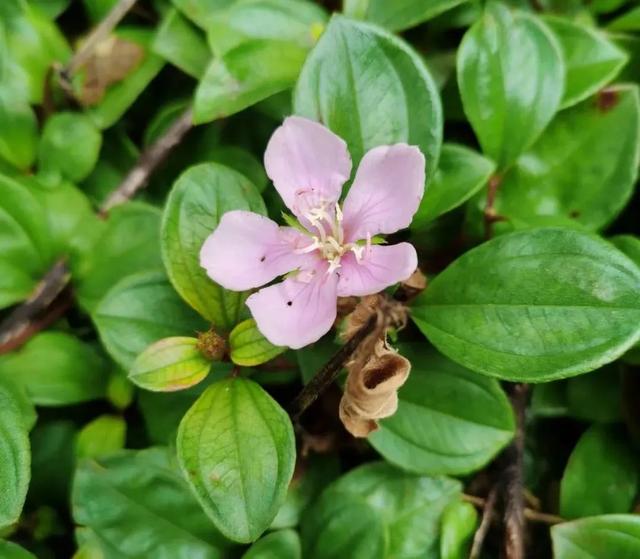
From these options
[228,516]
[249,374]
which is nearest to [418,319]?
[249,374]

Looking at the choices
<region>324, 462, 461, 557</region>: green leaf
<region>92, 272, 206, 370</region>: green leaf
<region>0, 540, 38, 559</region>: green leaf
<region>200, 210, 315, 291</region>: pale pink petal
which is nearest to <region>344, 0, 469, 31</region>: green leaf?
<region>200, 210, 315, 291</region>: pale pink petal

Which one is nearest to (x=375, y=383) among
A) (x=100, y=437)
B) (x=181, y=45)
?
(x=100, y=437)

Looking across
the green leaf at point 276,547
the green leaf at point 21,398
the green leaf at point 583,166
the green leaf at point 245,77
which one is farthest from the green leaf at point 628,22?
the green leaf at point 21,398

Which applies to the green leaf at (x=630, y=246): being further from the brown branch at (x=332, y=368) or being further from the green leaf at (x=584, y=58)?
the brown branch at (x=332, y=368)

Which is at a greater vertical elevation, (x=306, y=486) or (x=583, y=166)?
(x=583, y=166)

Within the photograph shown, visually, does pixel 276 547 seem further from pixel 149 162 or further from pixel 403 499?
pixel 149 162

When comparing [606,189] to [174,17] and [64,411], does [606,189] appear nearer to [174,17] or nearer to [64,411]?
[174,17]

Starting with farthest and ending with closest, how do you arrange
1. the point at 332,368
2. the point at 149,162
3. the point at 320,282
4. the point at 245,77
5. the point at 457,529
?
the point at 149,162
the point at 245,77
the point at 457,529
the point at 320,282
the point at 332,368
